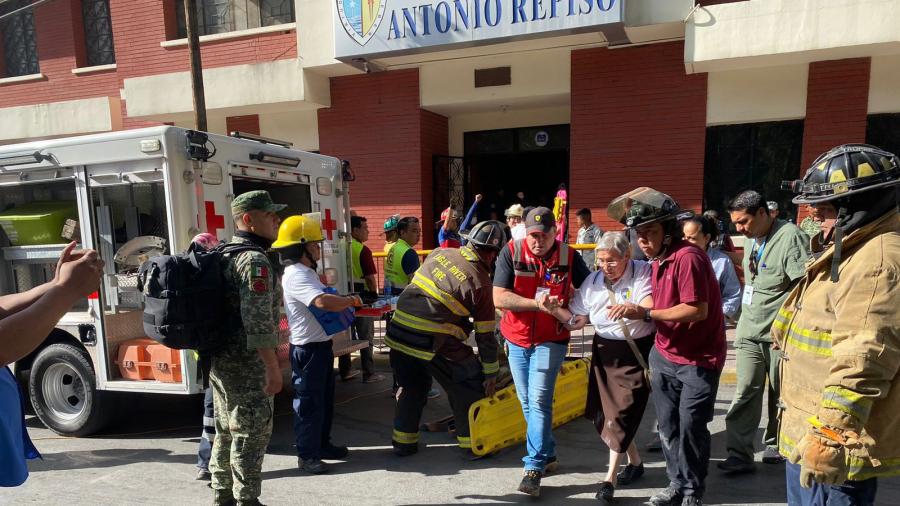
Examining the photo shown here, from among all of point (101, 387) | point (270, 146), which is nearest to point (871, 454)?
point (270, 146)

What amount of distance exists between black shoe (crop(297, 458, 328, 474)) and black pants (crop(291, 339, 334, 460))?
0.09 ft

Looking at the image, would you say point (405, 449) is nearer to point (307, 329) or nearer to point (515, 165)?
point (307, 329)

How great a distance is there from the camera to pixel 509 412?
13.9 ft

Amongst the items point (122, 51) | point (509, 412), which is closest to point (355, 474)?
point (509, 412)

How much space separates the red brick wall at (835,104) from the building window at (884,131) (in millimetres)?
228

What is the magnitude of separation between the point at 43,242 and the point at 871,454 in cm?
581

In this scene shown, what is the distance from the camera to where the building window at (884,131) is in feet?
25.8

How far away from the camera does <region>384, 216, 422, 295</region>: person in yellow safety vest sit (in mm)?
5758

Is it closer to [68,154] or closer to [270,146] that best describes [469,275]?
[270,146]

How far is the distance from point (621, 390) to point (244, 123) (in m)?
10.1

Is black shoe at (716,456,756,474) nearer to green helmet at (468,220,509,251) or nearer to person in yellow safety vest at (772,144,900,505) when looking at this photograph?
person in yellow safety vest at (772,144,900,505)

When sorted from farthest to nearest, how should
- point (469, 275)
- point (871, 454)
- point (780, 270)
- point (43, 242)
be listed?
point (43, 242) < point (469, 275) < point (780, 270) < point (871, 454)

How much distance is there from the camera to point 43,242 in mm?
4750

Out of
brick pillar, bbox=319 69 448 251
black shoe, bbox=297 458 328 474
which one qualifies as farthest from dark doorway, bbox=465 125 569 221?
black shoe, bbox=297 458 328 474
